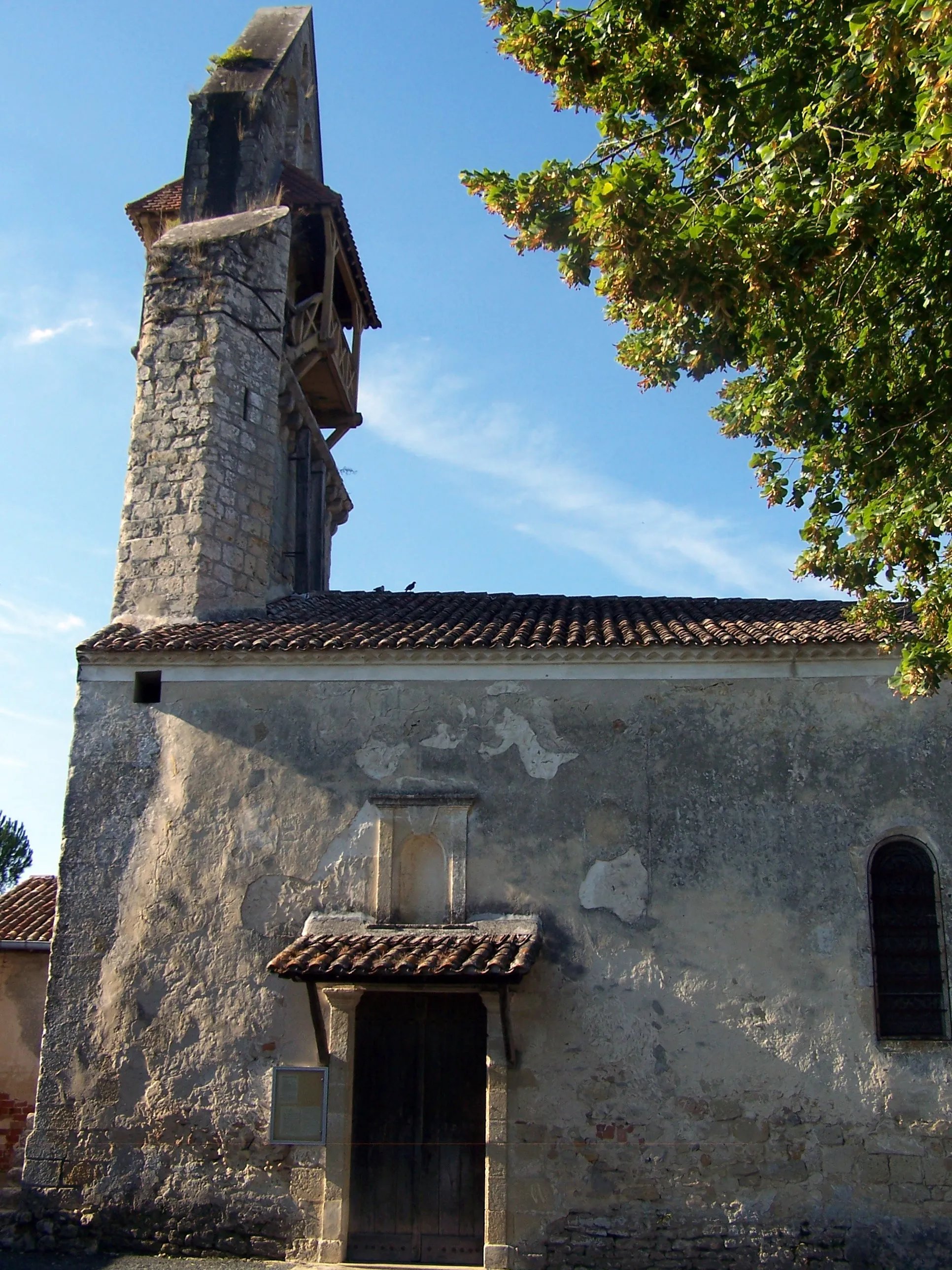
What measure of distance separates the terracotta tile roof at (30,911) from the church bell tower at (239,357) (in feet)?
12.1

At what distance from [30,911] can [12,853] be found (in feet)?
83.5

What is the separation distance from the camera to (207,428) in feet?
44.5

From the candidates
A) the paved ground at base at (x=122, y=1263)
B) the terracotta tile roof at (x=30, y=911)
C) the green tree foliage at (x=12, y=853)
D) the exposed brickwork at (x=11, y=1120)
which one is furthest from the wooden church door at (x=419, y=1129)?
the green tree foliage at (x=12, y=853)

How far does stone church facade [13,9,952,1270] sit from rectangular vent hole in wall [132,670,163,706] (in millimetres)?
48

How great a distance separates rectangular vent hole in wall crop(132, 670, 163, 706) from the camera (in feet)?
38.5

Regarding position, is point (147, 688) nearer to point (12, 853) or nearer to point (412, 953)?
point (412, 953)

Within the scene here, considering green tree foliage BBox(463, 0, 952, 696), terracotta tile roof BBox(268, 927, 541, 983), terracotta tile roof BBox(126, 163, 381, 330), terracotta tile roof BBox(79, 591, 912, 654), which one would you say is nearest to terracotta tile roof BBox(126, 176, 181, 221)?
terracotta tile roof BBox(126, 163, 381, 330)

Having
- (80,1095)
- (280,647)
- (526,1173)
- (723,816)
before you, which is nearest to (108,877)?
(80,1095)

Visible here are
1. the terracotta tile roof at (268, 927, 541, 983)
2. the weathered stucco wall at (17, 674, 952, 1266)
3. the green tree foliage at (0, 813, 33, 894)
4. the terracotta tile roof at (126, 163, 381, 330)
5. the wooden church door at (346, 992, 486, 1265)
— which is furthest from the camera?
the green tree foliage at (0, 813, 33, 894)

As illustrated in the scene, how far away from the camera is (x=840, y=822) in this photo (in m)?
10.6

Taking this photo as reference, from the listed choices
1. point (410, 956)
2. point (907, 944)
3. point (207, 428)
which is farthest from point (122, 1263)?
point (207, 428)

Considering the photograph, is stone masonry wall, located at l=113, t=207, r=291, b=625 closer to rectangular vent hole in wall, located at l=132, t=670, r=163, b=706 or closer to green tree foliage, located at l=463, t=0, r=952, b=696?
rectangular vent hole in wall, located at l=132, t=670, r=163, b=706

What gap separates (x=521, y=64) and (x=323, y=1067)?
8209 millimetres

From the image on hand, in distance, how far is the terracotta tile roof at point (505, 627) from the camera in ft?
36.7
